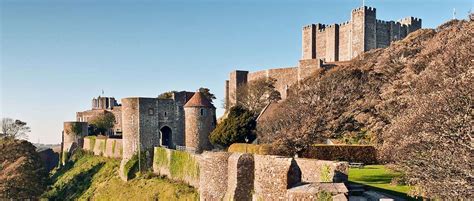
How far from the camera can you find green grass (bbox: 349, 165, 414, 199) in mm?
15530

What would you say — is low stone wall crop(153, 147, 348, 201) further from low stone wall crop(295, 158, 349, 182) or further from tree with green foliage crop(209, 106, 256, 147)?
tree with green foliage crop(209, 106, 256, 147)

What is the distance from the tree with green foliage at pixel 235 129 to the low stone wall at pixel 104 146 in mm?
11931

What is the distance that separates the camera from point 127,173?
3544 cm

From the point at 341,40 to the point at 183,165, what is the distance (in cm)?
3890

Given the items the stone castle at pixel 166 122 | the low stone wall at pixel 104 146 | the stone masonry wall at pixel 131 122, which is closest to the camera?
the stone castle at pixel 166 122

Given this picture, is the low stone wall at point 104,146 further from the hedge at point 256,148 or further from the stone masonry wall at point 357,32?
the stone masonry wall at point 357,32

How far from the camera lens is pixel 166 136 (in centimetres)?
4006

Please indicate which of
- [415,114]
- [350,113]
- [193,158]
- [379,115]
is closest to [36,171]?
[193,158]

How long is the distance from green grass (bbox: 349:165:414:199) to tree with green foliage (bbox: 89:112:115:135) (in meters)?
50.8

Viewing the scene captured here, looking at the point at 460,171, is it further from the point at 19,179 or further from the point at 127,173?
the point at 19,179

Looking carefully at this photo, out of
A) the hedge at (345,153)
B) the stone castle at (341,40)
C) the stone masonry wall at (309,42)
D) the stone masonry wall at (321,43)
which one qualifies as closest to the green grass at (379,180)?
the hedge at (345,153)

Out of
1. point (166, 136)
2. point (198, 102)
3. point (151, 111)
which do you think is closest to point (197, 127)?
point (198, 102)

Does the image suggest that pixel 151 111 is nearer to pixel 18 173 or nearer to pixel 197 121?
pixel 197 121

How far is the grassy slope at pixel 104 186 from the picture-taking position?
28780mm
